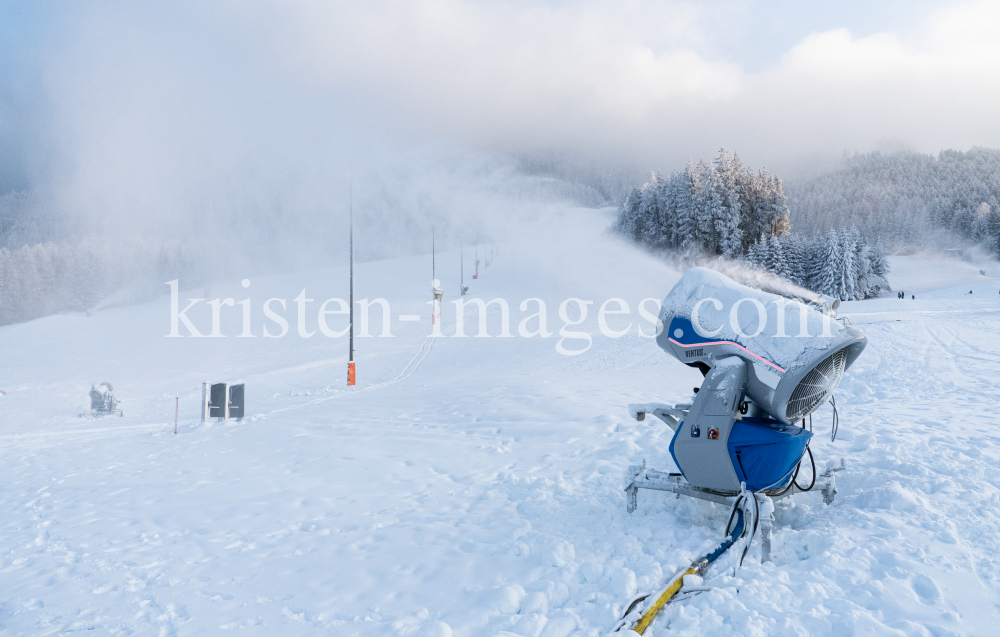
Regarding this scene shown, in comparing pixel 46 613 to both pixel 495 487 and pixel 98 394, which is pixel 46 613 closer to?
pixel 495 487

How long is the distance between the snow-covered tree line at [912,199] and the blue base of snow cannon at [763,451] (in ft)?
326

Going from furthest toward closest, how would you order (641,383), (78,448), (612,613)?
1. (641,383)
2. (78,448)
3. (612,613)

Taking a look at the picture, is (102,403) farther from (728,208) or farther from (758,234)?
(758,234)

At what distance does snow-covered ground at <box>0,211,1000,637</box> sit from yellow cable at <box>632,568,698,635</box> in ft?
0.26

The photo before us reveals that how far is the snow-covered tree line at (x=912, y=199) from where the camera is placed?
105 m

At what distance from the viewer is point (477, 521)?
5.18m

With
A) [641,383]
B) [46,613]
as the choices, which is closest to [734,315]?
[46,613]

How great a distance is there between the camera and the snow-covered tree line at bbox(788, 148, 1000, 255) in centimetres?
10456

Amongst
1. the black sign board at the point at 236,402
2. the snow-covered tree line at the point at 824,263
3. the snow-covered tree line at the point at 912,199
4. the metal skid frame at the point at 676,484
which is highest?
the snow-covered tree line at the point at 912,199

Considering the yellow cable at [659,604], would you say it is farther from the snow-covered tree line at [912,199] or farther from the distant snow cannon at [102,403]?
the snow-covered tree line at [912,199]

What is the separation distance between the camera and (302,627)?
3521 mm

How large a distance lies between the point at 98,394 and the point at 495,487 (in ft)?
51.5

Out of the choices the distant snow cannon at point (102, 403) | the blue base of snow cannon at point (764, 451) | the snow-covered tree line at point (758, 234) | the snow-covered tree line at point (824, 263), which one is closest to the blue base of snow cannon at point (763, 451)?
the blue base of snow cannon at point (764, 451)

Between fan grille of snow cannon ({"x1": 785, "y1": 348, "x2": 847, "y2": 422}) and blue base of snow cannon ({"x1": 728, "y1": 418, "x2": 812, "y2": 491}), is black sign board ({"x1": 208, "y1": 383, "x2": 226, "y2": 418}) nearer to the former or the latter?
blue base of snow cannon ({"x1": 728, "y1": 418, "x2": 812, "y2": 491})
